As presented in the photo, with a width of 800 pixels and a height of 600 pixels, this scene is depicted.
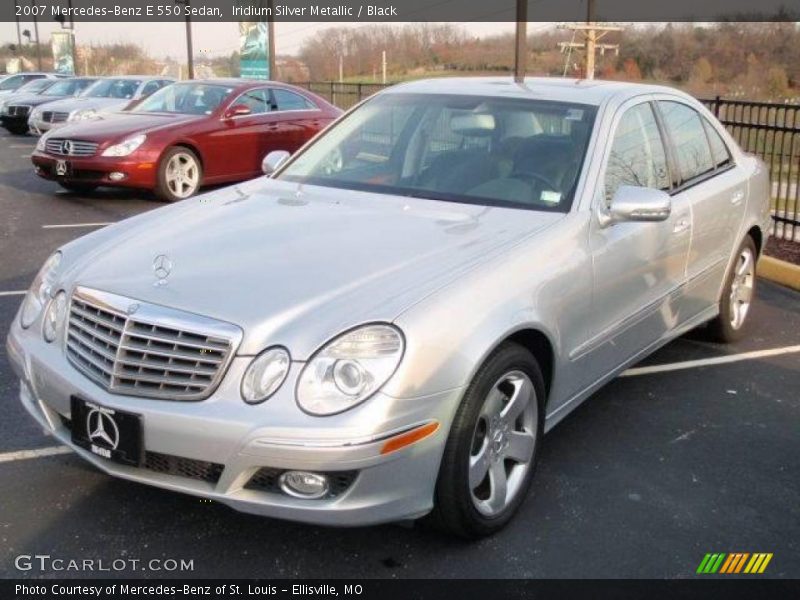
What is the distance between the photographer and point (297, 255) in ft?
10.6

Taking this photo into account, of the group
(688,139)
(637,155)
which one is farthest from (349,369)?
(688,139)

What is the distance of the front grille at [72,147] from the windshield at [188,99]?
1.34m

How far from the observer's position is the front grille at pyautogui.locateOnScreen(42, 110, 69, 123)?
1728 centimetres

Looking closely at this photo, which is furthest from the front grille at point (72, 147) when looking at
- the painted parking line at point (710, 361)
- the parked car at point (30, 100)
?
the parked car at point (30, 100)

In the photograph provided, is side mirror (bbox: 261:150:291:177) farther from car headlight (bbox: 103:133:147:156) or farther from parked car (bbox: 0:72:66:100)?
parked car (bbox: 0:72:66:100)

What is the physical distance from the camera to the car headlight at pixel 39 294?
11.1ft

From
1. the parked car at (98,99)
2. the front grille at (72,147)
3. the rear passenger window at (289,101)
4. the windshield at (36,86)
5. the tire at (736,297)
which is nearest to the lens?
the tire at (736,297)

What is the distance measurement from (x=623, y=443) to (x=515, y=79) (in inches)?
83.0

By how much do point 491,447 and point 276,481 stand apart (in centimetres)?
86

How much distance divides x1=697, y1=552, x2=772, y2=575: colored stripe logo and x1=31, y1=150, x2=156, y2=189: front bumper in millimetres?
8845

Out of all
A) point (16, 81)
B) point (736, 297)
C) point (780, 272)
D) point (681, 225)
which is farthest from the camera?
point (16, 81)

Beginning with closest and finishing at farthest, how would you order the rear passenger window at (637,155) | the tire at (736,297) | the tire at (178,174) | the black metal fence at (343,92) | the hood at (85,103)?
the rear passenger window at (637,155)
the tire at (736,297)
the tire at (178,174)
the hood at (85,103)
the black metal fence at (343,92)

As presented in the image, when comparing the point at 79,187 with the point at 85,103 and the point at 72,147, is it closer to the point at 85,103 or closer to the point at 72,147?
the point at 72,147

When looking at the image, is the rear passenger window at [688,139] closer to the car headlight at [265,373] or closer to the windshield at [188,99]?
the car headlight at [265,373]
